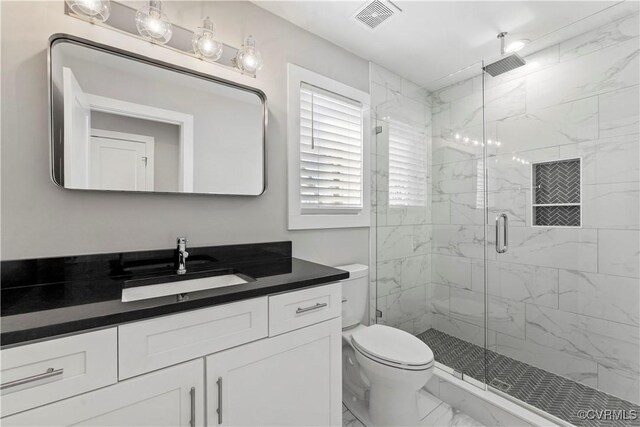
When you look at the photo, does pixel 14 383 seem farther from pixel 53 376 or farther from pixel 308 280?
pixel 308 280

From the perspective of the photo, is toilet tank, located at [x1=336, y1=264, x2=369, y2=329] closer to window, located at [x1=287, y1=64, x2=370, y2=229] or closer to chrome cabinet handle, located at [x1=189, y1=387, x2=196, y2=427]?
window, located at [x1=287, y1=64, x2=370, y2=229]

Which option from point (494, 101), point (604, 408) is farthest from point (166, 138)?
point (604, 408)

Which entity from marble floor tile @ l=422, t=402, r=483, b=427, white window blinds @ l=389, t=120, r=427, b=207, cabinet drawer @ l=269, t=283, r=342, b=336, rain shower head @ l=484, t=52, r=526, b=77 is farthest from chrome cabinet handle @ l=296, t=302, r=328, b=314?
rain shower head @ l=484, t=52, r=526, b=77

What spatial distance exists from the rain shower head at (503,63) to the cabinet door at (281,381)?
216 centimetres

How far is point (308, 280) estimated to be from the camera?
1.13m

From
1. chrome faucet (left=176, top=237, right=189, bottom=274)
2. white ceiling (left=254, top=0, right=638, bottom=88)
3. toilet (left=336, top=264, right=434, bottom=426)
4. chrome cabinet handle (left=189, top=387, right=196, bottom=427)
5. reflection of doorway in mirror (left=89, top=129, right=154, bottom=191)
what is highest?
white ceiling (left=254, top=0, right=638, bottom=88)

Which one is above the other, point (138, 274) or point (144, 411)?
point (138, 274)

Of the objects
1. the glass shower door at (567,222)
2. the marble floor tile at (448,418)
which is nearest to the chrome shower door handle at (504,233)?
the glass shower door at (567,222)

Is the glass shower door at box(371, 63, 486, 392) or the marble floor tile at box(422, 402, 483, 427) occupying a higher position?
the glass shower door at box(371, 63, 486, 392)

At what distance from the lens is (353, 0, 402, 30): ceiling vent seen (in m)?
1.61

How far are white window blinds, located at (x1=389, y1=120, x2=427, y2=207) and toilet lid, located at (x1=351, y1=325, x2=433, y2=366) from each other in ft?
3.53

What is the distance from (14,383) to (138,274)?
1.98 ft

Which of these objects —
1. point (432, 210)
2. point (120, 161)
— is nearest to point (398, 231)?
point (432, 210)

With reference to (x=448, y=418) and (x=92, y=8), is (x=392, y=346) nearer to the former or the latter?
(x=448, y=418)
